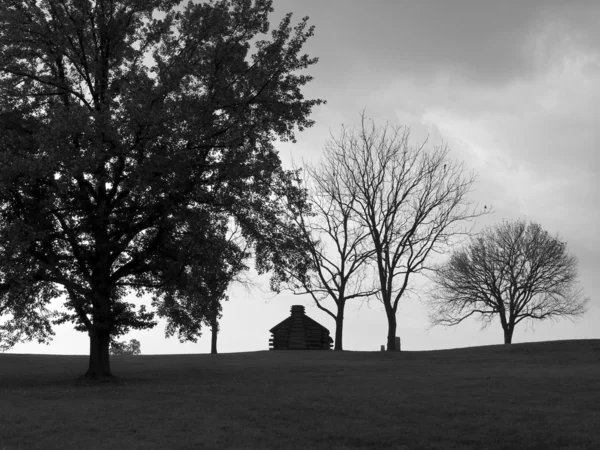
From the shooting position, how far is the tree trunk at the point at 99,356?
28.0 metres

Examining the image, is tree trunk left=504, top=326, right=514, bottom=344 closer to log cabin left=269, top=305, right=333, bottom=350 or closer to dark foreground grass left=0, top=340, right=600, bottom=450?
log cabin left=269, top=305, right=333, bottom=350

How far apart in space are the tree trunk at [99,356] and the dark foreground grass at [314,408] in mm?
1456

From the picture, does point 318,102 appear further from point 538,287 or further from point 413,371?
point 538,287

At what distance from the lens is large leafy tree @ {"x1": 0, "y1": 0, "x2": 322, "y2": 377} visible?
78.4ft

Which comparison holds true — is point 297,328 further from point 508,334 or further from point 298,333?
point 508,334

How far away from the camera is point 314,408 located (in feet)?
63.0

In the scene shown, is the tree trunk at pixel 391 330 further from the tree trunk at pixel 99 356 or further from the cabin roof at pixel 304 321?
the tree trunk at pixel 99 356

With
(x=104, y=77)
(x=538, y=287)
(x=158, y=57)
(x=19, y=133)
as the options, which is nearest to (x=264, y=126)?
(x=158, y=57)

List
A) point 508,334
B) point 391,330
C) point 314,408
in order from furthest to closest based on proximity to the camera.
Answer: point 508,334
point 391,330
point 314,408

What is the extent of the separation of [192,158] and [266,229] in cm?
509

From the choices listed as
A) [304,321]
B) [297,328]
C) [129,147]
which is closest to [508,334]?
[304,321]

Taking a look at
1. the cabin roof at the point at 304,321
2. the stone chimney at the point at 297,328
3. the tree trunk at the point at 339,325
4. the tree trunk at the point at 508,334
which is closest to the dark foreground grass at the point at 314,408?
the tree trunk at the point at 339,325

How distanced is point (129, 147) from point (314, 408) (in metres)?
12.5

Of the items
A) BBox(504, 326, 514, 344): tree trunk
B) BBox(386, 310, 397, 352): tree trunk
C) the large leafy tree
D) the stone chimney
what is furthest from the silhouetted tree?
BBox(504, 326, 514, 344): tree trunk
